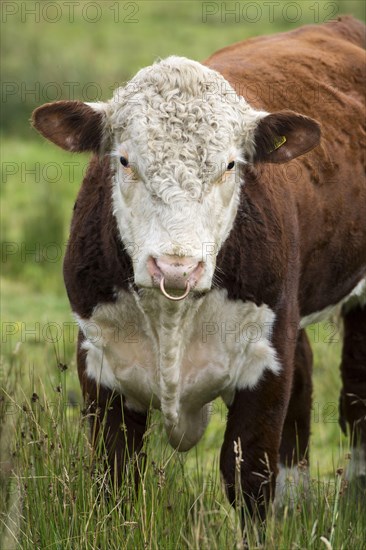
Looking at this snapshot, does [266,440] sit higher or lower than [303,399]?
higher

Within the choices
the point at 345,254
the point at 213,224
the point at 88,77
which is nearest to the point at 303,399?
the point at 345,254

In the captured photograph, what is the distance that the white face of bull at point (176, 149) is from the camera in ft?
13.9

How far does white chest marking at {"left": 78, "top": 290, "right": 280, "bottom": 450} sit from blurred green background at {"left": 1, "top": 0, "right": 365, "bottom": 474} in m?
0.77

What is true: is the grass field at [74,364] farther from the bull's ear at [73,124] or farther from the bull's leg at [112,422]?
the bull's ear at [73,124]

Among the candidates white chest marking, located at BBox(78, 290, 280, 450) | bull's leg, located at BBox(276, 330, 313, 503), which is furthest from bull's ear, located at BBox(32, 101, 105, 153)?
bull's leg, located at BBox(276, 330, 313, 503)

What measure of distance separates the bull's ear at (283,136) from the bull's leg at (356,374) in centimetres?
192

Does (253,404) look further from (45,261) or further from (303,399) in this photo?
(45,261)

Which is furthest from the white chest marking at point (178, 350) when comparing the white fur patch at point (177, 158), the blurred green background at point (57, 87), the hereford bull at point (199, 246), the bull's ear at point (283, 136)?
the blurred green background at point (57, 87)

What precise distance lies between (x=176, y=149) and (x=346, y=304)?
2.54m

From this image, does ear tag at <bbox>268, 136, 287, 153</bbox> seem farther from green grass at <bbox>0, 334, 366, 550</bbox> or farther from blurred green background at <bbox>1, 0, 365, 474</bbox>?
green grass at <bbox>0, 334, 366, 550</bbox>

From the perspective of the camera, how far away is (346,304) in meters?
6.66

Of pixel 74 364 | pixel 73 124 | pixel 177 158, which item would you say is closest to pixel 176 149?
pixel 177 158

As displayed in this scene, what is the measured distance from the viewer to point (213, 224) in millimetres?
4469

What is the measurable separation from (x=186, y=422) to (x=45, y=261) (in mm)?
6058
